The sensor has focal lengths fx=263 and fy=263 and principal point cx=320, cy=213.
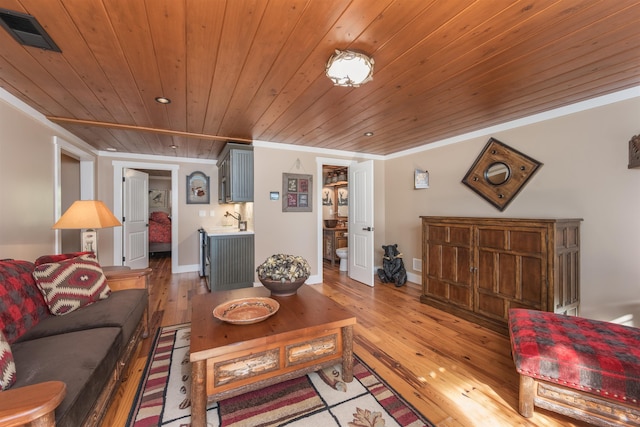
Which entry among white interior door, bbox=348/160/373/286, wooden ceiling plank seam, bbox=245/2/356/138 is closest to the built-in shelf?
white interior door, bbox=348/160/373/286

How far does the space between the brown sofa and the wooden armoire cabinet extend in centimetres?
305

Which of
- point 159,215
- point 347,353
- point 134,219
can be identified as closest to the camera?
point 347,353

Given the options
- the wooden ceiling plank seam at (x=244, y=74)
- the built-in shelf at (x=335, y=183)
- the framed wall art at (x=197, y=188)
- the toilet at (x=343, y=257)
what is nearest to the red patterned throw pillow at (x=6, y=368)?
the wooden ceiling plank seam at (x=244, y=74)

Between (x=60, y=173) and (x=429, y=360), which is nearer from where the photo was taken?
(x=429, y=360)

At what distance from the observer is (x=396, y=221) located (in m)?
4.53

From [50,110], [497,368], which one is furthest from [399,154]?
[50,110]

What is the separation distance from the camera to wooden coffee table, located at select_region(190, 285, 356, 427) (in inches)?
53.1

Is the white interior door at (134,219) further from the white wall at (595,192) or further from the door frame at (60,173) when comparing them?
the white wall at (595,192)

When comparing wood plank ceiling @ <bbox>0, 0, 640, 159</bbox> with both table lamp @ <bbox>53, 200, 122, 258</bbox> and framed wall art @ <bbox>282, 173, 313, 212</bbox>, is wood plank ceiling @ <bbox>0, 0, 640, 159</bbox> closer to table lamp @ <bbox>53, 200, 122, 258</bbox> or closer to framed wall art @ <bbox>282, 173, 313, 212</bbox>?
table lamp @ <bbox>53, 200, 122, 258</bbox>

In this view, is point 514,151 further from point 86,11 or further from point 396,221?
point 86,11

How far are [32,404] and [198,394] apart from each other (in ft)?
2.25

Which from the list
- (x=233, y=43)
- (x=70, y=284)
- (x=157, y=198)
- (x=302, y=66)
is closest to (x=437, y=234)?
(x=302, y=66)

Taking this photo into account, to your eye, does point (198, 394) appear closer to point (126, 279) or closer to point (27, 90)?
point (126, 279)

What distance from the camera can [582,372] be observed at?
1374 millimetres
